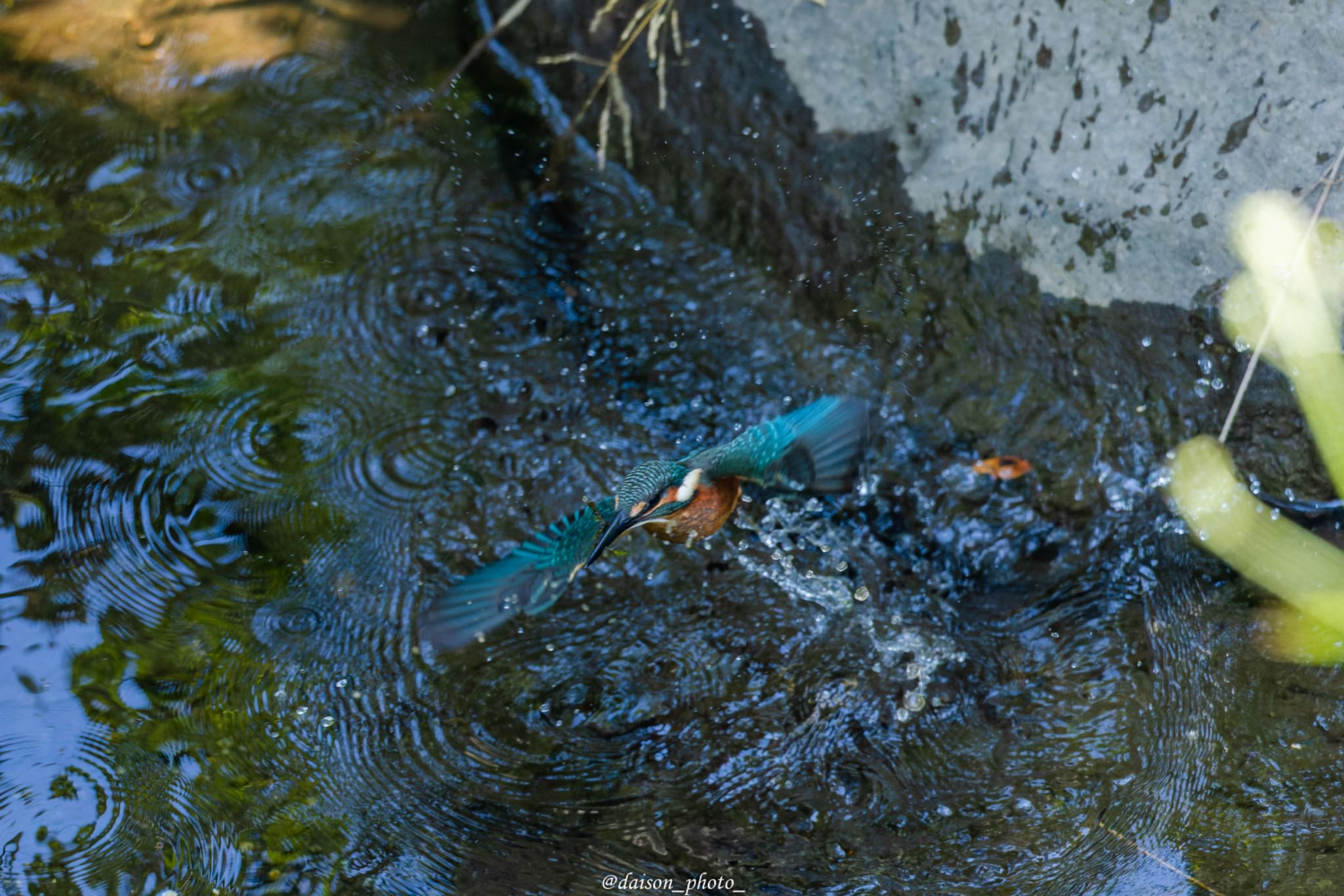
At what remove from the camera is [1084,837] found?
2.42 meters

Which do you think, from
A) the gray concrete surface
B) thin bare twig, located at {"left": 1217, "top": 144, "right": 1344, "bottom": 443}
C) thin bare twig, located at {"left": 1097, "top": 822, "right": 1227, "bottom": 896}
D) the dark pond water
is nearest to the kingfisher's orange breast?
the dark pond water

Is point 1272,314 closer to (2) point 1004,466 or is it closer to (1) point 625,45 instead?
(2) point 1004,466

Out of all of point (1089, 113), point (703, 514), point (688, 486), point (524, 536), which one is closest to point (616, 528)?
point (688, 486)

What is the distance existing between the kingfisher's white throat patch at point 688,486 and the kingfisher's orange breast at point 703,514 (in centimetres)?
4

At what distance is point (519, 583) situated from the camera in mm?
2648

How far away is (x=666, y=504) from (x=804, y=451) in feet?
1.53

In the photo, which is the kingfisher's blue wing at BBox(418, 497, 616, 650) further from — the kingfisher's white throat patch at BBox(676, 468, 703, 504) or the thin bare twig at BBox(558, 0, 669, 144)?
the thin bare twig at BBox(558, 0, 669, 144)

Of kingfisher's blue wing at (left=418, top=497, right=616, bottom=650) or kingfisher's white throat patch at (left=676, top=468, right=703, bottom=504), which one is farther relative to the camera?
kingfisher's white throat patch at (left=676, top=468, right=703, bottom=504)

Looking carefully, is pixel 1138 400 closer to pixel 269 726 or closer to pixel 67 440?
pixel 269 726

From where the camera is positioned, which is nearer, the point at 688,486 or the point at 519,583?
the point at 519,583

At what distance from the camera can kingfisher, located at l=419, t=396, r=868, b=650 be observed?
261 cm

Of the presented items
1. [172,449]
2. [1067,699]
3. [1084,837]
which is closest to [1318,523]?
[1067,699]

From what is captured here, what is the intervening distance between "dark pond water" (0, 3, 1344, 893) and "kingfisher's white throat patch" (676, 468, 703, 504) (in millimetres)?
342

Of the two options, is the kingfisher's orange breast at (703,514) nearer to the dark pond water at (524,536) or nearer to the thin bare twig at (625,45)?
the dark pond water at (524,536)
